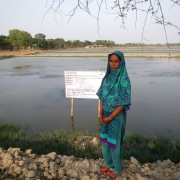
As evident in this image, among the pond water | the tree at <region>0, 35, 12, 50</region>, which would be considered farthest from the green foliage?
the pond water

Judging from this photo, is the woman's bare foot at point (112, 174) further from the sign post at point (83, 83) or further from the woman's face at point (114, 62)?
the sign post at point (83, 83)

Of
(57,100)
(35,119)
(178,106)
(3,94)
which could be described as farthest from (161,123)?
(3,94)

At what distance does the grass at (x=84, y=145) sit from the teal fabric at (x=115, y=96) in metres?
1.17

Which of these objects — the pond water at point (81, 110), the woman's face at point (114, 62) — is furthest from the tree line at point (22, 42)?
the woman's face at point (114, 62)

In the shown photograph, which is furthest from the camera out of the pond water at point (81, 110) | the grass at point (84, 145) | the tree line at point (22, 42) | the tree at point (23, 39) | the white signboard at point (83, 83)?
the tree at point (23, 39)

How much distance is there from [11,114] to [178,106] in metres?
5.56

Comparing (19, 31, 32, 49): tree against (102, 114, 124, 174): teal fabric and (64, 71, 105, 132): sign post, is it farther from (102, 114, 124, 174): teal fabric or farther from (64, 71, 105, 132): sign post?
(102, 114, 124, 174): teal fabric

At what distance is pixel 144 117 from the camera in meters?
6.54

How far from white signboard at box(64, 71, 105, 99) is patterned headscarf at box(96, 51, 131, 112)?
7.96 feet

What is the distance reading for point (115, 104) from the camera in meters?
2.55

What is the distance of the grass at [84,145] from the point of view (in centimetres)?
380

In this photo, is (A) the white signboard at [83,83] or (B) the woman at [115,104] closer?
(B) the woman at [115,104]

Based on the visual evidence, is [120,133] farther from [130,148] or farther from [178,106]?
[178,106]

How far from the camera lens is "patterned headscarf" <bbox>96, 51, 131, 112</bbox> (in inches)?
99.2
